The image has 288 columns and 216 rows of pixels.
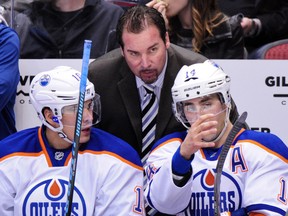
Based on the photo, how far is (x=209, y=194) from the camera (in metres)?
3.90

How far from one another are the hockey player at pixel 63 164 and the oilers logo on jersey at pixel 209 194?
249 millimetres

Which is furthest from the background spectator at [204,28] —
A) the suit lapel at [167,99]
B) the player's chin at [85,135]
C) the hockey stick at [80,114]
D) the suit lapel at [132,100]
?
the hockey stick at [80,114]

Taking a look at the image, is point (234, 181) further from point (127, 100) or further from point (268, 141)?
point (127, 100)

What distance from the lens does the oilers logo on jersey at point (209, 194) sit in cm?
386

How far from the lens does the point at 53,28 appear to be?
5.28 m

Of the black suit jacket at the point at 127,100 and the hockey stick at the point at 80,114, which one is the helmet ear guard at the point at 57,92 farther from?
the hockey stick at the point at 80,114

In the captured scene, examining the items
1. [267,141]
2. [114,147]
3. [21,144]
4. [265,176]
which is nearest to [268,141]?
[267,141]

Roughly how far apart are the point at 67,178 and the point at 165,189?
472mm

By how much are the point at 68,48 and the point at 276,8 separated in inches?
48.1

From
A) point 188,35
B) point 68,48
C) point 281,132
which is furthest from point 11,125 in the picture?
point 281,132

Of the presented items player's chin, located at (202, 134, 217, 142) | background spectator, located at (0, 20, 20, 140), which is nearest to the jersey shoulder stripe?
player's chin, located at (202, 134, 217, 142)

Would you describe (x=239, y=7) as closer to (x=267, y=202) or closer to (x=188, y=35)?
(x=188, y=35)

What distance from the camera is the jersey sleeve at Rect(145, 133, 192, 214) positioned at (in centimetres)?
375

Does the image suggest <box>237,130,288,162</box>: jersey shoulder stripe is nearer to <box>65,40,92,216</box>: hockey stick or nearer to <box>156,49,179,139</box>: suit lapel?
<box>156,49,179,139</box>: suit lapel
